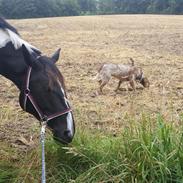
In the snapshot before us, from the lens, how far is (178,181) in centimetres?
463

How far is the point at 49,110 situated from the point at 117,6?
Answer: 88273 mm

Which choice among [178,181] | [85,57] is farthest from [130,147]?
[85,57]

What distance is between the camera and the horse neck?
5016 mm

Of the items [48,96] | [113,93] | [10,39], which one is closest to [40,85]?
[48,96]

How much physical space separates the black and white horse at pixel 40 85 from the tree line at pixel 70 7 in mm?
64359

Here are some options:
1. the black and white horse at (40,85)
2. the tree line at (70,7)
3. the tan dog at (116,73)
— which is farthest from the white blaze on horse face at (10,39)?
the tree line at (70,7)

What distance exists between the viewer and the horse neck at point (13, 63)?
→ 5.02m

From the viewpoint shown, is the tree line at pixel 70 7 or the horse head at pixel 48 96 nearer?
the horse head at pixel 48 96

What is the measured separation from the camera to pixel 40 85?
4.86m

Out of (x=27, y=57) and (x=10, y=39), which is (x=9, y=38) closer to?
(x=10, y=39)

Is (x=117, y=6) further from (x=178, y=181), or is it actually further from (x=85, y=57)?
(x=178, y=181)

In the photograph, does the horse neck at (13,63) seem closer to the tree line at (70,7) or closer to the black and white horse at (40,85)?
the black and white horse at (40,85)

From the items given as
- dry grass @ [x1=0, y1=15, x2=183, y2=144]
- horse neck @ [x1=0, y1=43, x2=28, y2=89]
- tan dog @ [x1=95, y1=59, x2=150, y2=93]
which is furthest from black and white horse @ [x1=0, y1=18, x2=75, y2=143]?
tan dog @ [x1=95, y1=59, x2=150, y2=93]

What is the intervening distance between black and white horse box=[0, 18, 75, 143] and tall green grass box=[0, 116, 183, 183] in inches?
11.2
